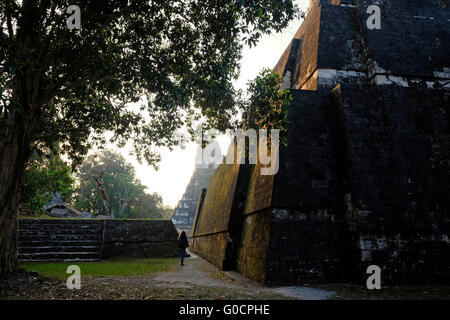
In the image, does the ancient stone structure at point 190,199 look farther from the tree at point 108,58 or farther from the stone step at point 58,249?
the tree at point 108,58

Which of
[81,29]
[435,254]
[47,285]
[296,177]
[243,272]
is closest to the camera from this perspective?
[47,285]

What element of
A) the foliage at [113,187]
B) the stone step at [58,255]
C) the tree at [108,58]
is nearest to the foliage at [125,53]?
the tree at [108,58]

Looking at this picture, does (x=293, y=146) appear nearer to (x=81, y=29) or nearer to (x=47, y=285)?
(x=81, y=29)

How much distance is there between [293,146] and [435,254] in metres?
4.33

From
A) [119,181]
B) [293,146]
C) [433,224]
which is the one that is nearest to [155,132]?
[293,146]

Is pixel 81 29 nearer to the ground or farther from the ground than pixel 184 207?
farther from the ground

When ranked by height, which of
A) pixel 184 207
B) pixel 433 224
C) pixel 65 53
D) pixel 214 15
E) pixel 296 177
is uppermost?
pixel 214 15

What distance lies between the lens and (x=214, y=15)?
6.70 m

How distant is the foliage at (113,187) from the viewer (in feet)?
115

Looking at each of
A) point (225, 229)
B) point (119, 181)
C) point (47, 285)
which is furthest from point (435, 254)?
point (119, 181)

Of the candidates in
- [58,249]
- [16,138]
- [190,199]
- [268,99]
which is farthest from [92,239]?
[190,199]

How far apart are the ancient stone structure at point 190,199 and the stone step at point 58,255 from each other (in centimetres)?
1525

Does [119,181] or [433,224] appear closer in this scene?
[433,224]
